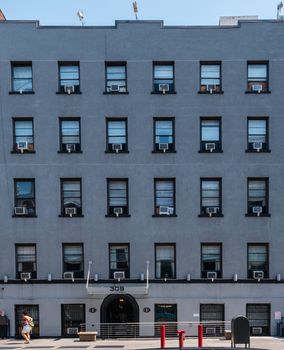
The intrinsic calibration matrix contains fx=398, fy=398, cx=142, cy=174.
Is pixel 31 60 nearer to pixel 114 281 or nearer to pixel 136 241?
pixel 136 241

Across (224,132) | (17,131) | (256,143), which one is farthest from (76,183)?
(256,143)

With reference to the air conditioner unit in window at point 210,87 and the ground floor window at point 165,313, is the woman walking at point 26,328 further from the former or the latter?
the air conditioner unit in window at point 210,87

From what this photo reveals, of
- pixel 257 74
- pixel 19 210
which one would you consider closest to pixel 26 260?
pixel 19 210

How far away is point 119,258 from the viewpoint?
2262 cm

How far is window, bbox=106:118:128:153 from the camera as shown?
22750 mm

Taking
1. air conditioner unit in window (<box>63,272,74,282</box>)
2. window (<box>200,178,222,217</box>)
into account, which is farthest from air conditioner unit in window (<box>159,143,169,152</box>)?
air conditioner unit in window (<box>63,272,74,282</box>)

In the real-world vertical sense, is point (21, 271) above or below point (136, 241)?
below

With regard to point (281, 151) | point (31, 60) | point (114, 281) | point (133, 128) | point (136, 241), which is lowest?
point (114, 281)

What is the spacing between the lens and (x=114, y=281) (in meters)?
22.3

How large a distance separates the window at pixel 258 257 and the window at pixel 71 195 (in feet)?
32.8

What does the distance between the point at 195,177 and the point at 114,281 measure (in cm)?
742

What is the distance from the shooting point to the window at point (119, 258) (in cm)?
2256

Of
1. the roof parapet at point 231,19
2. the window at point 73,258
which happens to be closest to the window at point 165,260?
the window at point 73,258

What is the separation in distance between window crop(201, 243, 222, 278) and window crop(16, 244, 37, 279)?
961 cm
